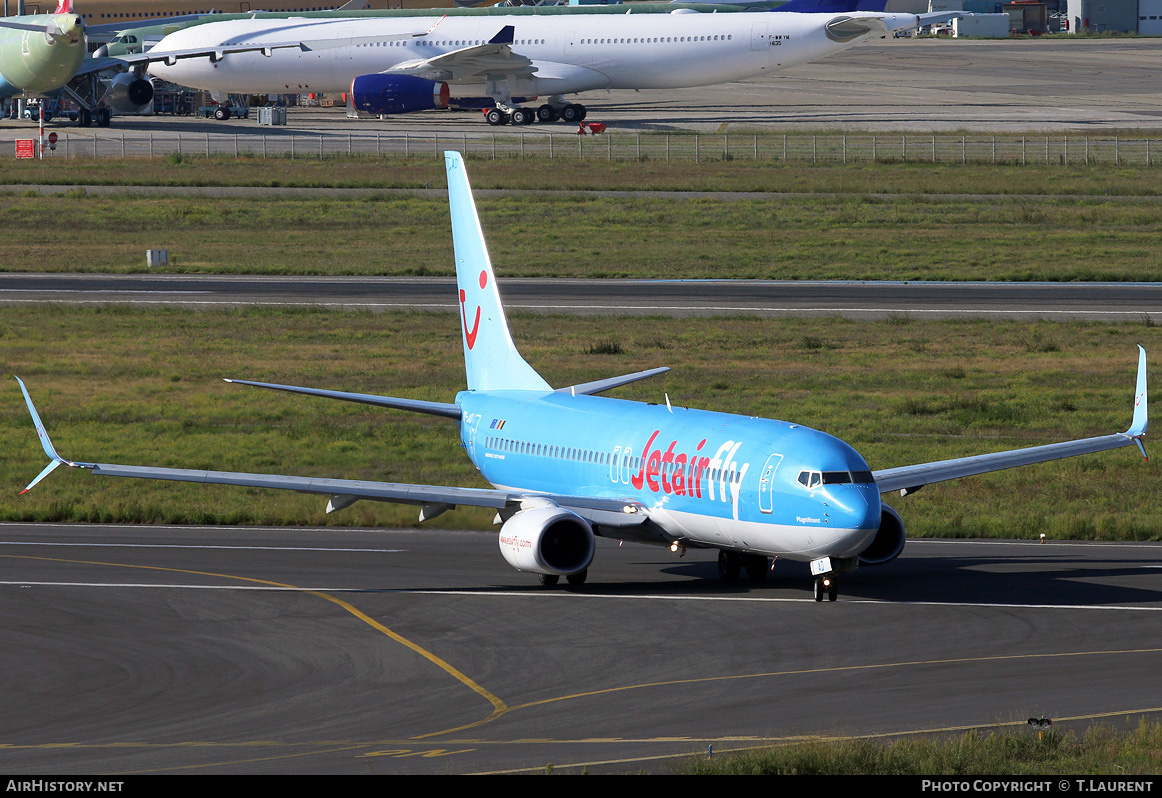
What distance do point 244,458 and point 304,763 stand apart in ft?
81.7

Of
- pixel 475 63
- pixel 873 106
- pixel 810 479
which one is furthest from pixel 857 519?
pixel 873 106

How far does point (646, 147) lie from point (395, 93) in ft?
82.5

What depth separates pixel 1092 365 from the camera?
54875 mm

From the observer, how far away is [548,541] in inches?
1115

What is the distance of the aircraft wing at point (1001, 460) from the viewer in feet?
97.1

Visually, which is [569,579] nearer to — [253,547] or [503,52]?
[253,547]

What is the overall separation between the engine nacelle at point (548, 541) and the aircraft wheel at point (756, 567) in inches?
139

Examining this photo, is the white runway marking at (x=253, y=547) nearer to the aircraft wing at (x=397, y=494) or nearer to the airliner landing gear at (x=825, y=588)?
the aircraft wing at (x=397, y=494)

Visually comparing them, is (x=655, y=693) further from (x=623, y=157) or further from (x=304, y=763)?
(x=623, y=157)

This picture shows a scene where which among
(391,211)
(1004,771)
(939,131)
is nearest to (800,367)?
(1004,771)

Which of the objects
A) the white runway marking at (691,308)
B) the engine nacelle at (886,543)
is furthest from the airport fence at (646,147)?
the engine nacelle at (886,543)

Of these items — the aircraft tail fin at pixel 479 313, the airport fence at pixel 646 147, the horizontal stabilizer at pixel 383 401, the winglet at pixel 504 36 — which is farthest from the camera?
the winglet at pixel 504 36

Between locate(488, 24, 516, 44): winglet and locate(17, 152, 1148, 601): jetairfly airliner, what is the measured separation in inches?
3852

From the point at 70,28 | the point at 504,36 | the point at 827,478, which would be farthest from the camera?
the point at 504,36
